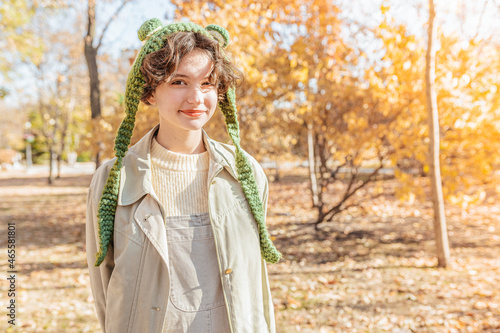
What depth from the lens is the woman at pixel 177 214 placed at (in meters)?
1.47

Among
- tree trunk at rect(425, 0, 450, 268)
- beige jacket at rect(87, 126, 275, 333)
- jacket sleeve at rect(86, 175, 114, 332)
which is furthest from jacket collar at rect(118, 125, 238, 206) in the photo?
tree trunk at rect(425, 0, 450, 268)

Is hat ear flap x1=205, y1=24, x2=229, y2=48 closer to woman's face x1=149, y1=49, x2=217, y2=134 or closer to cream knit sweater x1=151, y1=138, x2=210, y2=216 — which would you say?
woman's face x1=149, y1=49, x2=217, y2=134

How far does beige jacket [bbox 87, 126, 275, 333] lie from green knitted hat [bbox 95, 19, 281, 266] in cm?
4

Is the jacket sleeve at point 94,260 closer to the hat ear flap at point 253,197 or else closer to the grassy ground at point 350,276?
the hat ear flap at point 253,197

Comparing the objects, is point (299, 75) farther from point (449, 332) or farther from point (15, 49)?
point (15, 49)

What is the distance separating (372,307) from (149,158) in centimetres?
362

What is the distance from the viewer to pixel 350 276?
520cm

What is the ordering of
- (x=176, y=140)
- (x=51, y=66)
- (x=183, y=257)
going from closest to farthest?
(x=183, y=257), (x=176, y=140), (x=51, y=66)

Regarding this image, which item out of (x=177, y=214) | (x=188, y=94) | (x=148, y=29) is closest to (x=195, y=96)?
(x=188, y=94)

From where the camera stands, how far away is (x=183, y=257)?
60.0 inches

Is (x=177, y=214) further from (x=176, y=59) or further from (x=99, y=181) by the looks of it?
(x=176, y=59)

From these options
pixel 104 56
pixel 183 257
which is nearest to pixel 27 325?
pixel 183 257

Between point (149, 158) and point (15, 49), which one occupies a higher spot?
point (15, 49)

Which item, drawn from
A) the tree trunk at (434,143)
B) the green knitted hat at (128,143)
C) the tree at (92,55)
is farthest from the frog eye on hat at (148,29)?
the tree at (92,55)
